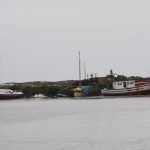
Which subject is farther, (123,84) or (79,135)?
(123,84)

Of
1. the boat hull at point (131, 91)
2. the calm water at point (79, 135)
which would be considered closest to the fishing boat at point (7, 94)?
the boat hull at point (131, 91)

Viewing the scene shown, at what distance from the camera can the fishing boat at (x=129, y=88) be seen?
12531 centimetres

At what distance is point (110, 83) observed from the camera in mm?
135625

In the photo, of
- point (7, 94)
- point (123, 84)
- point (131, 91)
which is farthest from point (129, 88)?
point (7, 94)

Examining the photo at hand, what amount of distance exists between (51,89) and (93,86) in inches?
467

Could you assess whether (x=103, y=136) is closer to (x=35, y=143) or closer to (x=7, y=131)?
(x=35, y=143)

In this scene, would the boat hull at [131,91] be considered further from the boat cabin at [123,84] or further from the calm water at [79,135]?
the calm water at [79,135]

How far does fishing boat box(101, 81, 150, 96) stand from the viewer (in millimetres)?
125312

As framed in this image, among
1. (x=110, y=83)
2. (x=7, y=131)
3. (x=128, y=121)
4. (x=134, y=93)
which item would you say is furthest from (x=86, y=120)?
(x=110, y=83)

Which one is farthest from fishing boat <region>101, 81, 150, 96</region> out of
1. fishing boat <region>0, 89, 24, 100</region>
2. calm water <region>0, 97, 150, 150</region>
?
calm water <region>0, 97, 150, 150</region>

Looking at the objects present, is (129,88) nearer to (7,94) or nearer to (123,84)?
(123,84)

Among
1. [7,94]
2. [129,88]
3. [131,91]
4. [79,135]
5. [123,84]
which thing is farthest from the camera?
[7,94]

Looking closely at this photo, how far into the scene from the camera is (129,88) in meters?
126

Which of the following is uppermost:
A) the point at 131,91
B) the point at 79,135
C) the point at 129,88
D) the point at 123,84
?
the point at 123,84
